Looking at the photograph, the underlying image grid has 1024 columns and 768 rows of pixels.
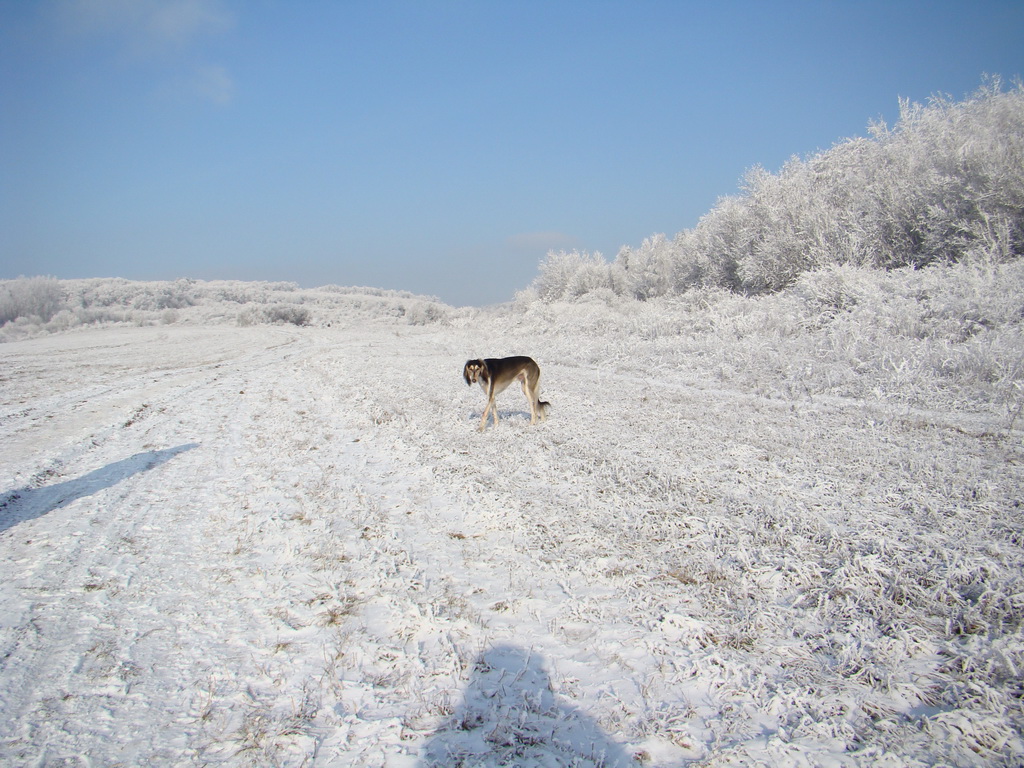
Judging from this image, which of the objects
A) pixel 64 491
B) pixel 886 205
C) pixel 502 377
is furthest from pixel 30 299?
pixel 886 205

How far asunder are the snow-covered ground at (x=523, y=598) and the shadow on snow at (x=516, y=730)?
0.05ft

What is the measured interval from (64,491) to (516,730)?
6652 mm

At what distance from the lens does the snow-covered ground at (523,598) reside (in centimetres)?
262

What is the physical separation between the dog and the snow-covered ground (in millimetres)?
875

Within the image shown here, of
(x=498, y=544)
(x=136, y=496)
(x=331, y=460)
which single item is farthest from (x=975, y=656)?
(x=136, y=496)

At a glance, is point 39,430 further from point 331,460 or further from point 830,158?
point 830,158

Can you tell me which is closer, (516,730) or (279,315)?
(516,730)

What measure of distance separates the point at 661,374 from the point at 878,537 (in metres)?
10.1

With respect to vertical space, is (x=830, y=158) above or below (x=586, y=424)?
above

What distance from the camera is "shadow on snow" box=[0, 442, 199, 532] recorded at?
18.3 feet

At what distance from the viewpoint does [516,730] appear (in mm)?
2654

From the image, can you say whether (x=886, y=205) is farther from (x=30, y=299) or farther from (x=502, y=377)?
(x=30, y=299)

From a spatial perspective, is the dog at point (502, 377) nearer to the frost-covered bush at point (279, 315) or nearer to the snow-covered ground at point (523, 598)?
the snow-covered ground at point (523, 598)

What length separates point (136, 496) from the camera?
6.10m
